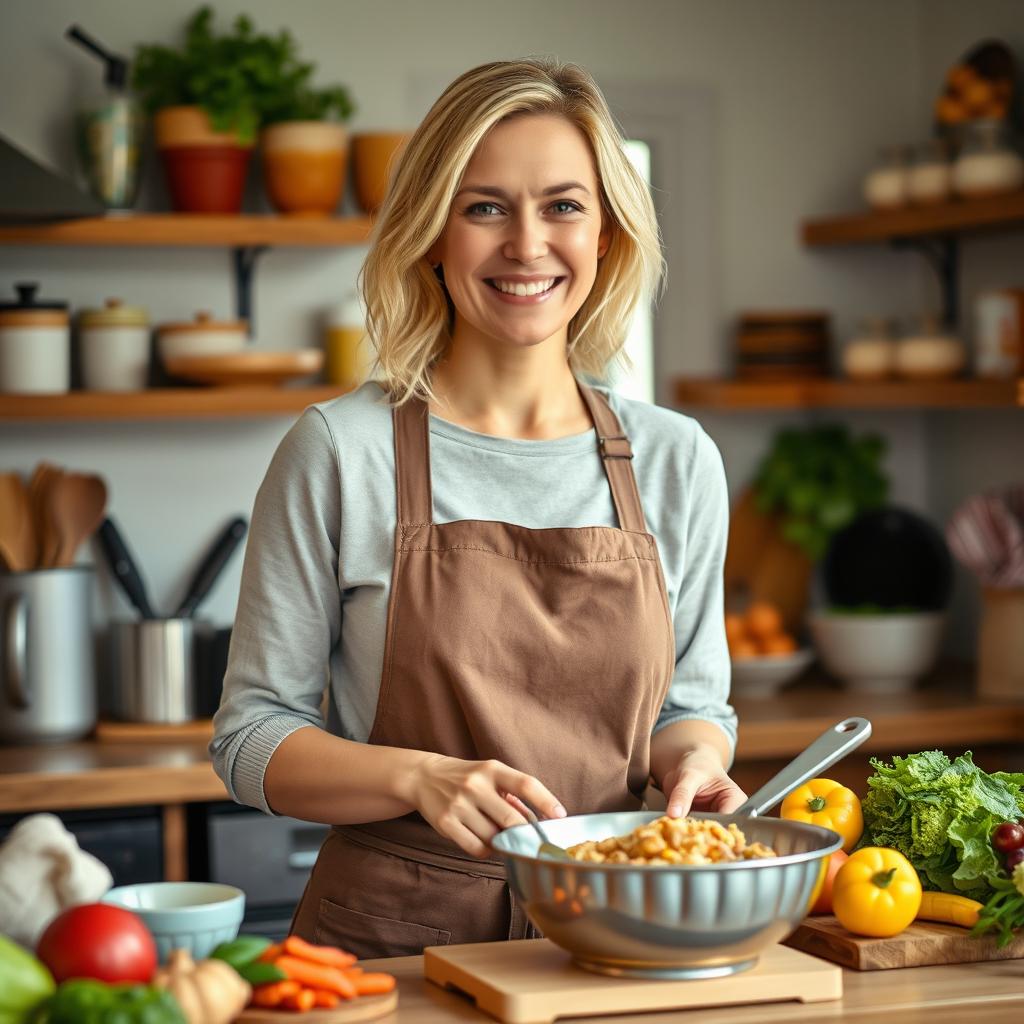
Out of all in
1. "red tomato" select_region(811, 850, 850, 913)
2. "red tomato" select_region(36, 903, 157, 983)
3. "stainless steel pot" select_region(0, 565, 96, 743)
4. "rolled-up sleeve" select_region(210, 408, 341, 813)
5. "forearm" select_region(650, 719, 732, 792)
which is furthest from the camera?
"stainless steel pot" select_region(0, 565, 96, 743)

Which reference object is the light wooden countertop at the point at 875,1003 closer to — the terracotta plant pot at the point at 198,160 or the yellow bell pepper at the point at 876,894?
the yellow bell pepper at the point at 876,894

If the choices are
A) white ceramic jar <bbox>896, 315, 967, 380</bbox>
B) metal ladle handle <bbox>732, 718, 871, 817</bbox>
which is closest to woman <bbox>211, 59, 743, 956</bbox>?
metal ladle handle <bbox>732, 718, 871, 817</bbox>

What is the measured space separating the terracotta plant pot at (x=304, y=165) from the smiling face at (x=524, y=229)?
165 cm

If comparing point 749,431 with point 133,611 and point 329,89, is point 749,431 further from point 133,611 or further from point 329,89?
point 133,611

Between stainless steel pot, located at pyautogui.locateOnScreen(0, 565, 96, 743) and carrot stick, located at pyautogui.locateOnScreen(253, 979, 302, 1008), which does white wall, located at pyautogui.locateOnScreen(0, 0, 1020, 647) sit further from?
carrot stick, located at pyautogui.locateOnScreen(253, 979, 302, 1008)

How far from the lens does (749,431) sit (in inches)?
154

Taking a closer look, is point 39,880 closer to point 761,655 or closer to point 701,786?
point 701,786

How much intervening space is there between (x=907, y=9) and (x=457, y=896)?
2952mm

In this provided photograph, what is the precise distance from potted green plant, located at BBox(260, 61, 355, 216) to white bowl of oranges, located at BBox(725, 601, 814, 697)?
1.31 m

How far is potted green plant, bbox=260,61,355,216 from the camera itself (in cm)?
336

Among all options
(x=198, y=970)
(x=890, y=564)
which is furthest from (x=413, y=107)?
(x=198, y=970)

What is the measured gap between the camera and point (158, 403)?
129 inches

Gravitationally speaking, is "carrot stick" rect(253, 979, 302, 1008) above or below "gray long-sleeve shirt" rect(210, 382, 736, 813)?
below

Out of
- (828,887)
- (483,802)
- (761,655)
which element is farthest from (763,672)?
(483,802)
